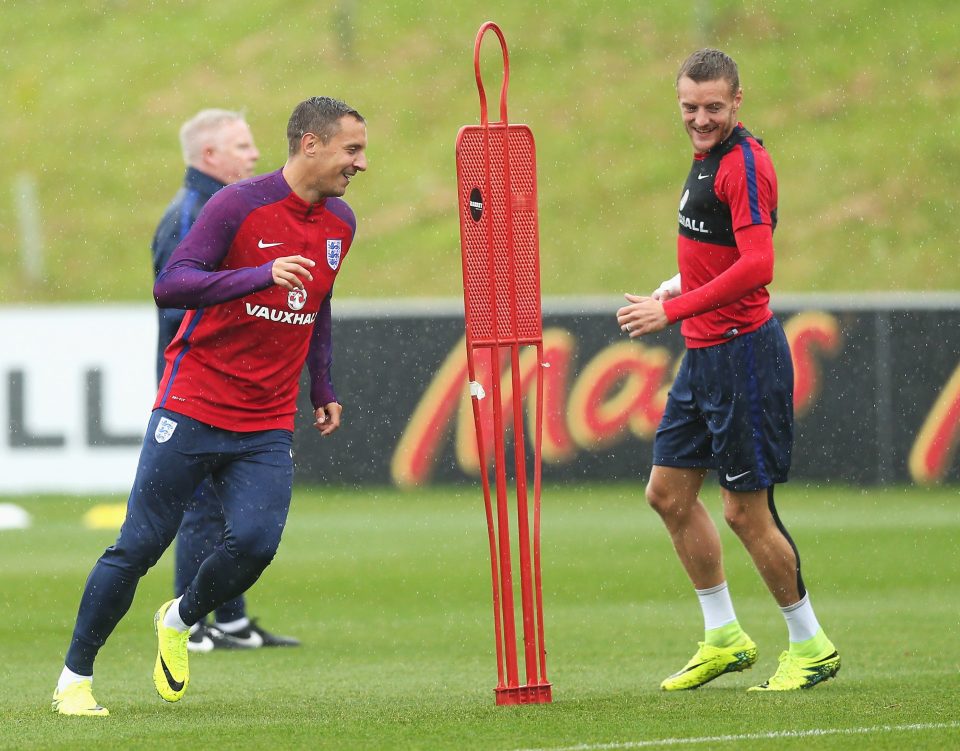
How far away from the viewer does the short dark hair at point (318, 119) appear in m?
6.34

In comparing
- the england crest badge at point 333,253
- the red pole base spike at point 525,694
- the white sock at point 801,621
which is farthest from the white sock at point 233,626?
the white sock at point 801,621

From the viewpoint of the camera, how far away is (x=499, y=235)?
6.39 metres

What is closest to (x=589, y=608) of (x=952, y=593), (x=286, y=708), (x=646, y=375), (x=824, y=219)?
(x=952, y=593)

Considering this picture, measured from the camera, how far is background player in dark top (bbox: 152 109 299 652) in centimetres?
845

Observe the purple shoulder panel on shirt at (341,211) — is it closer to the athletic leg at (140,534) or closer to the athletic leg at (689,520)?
the athletic leg at (140,534)

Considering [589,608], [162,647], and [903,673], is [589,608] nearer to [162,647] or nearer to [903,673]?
[903,673]

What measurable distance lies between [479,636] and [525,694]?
8.56 ft

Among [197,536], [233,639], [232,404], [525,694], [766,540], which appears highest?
[232,404]

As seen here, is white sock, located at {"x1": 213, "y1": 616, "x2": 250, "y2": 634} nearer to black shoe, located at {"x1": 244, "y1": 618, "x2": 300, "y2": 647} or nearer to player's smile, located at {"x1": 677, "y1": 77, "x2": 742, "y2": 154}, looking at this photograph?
black shoe, located at {"x1": 244, "y1": 618, "x2": 300, "y2": 647}

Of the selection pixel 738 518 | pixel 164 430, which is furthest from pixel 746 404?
pixel 164 430

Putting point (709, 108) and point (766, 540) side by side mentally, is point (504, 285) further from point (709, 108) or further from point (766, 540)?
point (766, 540)

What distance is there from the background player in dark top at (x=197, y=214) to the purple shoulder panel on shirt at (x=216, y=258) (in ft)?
6.72

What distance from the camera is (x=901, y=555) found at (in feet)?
40.6

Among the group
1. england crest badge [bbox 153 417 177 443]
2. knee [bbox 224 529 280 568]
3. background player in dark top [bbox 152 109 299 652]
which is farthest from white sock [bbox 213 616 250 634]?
england crest badge [bbox 153 417 177 443]
